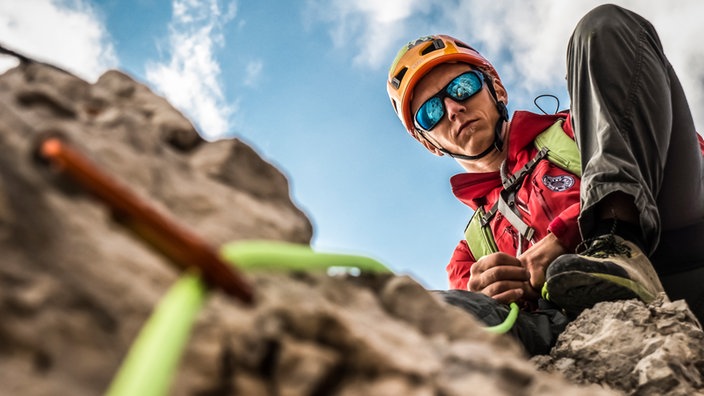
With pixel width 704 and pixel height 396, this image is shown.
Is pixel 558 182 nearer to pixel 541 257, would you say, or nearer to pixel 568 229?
pixel 568 229

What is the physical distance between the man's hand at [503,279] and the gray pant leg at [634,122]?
19.0 inches

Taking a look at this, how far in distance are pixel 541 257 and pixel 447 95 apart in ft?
7.84

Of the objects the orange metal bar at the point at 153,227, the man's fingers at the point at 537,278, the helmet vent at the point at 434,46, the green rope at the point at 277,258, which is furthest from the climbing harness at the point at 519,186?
the orange metal bar at the point at 153,227

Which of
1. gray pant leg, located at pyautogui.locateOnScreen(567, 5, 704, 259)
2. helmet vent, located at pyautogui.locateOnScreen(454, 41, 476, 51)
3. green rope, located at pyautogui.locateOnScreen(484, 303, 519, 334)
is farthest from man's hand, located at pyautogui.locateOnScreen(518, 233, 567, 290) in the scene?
helmet vent, located at pyautogui.locateOnScreen(454, 41, 476, 51)

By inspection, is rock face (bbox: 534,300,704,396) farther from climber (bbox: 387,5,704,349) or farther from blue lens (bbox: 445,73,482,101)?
blue lens (bbox: 445,73,482,101)

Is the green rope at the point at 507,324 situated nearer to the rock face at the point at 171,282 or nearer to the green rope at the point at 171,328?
the rock face at the point at 171,282

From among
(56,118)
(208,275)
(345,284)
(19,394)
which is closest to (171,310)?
(208,275)

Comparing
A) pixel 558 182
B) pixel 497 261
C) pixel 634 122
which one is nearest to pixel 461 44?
pixel 558 182

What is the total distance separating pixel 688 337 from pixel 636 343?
0.58 feet

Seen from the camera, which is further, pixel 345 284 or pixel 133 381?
pixel 345 284

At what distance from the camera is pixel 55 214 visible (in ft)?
3.08

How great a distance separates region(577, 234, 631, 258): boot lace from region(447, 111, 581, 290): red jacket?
0.37 m

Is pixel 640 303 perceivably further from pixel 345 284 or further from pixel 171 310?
pixel 171 310

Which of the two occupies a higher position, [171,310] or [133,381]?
[171,310]
